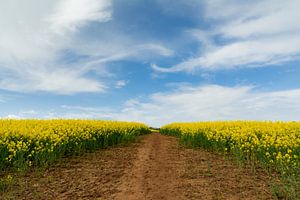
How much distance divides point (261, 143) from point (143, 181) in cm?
675

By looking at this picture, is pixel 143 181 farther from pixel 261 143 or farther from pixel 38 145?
pixel 261 143

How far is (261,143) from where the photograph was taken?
45.6 feet

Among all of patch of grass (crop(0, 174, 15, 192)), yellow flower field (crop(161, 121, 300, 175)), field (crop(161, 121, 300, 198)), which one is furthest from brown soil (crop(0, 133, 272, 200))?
yellow flower field (crop(161, 121, 300, 175))

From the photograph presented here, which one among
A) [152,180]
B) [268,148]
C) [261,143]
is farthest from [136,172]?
[261,143]

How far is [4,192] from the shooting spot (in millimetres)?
9125

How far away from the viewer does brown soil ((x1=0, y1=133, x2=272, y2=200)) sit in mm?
8719

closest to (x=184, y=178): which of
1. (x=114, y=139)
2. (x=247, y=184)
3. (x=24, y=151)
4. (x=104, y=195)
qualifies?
(x=247, y=184)

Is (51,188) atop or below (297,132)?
below

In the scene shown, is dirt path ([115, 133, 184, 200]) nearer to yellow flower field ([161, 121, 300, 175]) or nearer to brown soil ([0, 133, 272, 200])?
brown soil ([0, 133, 272, 200])

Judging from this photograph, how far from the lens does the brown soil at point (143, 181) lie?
28.6ft

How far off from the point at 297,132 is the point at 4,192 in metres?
14.6

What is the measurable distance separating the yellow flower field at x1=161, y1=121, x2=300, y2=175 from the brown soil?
40.2 inches

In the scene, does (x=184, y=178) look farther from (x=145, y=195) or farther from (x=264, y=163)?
(x=264, y=163)

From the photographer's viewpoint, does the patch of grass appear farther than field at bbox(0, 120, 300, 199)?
Yes
